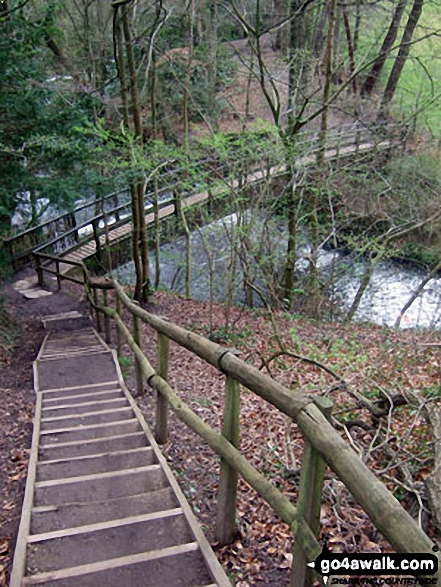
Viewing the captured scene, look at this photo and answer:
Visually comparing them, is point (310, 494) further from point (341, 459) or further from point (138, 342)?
point (138, 342)

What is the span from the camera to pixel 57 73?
1655cm

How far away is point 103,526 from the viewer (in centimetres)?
291

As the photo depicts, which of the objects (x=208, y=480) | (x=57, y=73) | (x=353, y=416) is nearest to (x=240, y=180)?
(x=353, y=416)

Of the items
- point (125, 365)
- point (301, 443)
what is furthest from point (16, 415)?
point (301, 443)

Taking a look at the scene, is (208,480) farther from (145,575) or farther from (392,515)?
(392,515)

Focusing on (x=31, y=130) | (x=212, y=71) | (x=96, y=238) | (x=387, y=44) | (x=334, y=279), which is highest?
(x=387, y=44)

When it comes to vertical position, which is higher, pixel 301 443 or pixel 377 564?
pixel 377 564

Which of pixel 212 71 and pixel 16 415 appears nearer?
pixel 16 415

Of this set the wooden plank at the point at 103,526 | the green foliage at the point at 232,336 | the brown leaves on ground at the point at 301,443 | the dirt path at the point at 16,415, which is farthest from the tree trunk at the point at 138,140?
the wooden plank at the point at 103,526

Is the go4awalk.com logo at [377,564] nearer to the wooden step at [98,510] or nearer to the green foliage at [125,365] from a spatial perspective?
the wooden step at [98,510]

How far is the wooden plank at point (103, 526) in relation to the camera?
2.82 metres

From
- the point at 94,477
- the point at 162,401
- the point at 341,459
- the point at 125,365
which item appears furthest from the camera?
the point at 125,365

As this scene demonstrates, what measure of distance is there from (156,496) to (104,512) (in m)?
0.36

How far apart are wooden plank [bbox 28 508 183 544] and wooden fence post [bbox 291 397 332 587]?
1085mm
